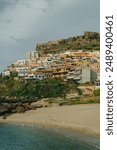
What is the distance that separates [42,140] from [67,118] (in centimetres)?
1228

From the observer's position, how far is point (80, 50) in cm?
11275

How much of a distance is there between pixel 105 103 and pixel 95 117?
38.0 metres

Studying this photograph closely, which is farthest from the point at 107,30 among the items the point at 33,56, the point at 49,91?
the point at 33,56

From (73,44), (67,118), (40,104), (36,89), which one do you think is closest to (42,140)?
(67,118)

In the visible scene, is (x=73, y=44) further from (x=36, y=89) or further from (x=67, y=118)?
(x=67, y=118)

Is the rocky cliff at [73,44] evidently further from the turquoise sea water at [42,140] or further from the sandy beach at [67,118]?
the turquoise sea water at [42,140]

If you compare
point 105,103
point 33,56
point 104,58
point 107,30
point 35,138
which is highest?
point 33,56

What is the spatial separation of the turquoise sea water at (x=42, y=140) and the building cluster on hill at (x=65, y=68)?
121 feet

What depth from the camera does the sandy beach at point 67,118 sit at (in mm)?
38903

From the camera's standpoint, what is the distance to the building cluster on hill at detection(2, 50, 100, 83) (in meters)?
81.8

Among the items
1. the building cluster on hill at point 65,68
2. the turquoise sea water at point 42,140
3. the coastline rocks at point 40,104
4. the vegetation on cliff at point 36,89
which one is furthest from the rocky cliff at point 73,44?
the turquoise sea water at point 42,140

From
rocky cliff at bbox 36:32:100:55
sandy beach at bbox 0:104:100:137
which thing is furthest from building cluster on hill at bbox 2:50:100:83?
sandy beach at bbox 0:104:100:137

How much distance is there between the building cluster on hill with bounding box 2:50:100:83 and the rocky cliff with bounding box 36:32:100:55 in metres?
8.88

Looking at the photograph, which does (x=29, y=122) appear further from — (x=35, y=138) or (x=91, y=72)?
(x=91, y=72)
